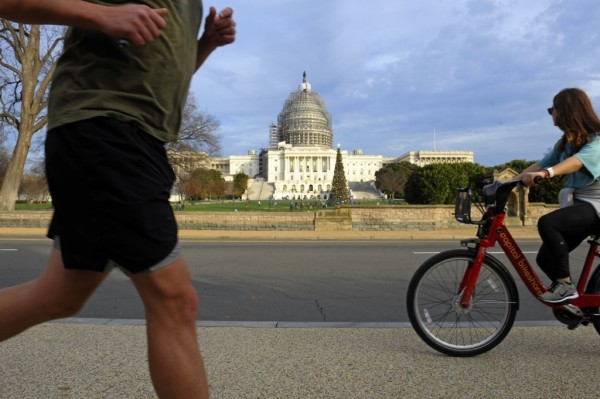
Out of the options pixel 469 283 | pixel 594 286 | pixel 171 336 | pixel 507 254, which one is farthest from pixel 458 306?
pixel 171 336

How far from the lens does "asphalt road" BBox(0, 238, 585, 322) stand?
528 cm

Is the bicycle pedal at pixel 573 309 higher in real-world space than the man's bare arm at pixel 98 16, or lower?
lower

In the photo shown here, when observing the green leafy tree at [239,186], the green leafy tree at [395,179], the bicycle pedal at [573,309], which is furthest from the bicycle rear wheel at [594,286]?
the green leafy tree at [239,186]

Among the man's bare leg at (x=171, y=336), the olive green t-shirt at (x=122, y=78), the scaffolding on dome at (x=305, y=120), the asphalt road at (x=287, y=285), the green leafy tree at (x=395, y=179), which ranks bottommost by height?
the asphalt road at (x=287, y=285)

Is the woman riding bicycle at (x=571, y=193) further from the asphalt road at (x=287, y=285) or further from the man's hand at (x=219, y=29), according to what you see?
the man's hand at (x=219, y=29)

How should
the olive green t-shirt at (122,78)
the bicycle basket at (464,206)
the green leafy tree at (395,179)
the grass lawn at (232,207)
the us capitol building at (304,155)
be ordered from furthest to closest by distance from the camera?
the us capitol building at (304,155)
the green leafy tree at (395,179)
the grass lawn at (232,207)
the bicycle basket at (464,206)
the olive green t-shirt at (122,78)

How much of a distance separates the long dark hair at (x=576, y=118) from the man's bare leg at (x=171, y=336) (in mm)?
2884

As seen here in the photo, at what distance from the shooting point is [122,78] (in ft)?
5.29

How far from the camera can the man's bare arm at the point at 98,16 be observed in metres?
1.48

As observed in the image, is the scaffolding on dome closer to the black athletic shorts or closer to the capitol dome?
the capitol dome

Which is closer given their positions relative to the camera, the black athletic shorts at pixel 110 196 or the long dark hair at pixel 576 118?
the black athletic shorts at pixel 110 196

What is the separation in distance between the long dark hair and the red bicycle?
517mm

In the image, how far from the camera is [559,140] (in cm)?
353

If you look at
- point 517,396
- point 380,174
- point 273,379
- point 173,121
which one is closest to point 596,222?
point 517,396
